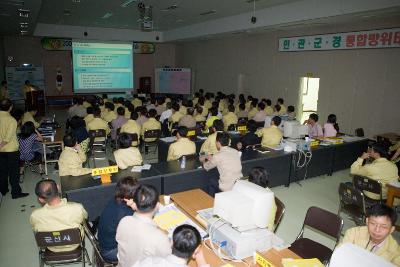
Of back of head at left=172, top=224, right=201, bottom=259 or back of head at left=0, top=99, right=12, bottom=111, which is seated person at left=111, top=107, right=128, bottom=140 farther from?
back of head at left=172, top=224, right=201, bottom=259

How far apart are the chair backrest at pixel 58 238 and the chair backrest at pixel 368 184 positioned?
12.0ft

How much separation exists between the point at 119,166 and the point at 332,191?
400cm

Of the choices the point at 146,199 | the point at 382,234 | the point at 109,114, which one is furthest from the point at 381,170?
the point at 109,114

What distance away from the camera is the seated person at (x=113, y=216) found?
2.62m

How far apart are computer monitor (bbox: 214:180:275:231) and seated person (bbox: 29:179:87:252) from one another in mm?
1415

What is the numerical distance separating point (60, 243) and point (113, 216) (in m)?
0.59

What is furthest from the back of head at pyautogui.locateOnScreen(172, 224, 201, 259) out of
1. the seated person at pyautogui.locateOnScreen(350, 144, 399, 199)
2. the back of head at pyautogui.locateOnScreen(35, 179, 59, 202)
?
the seated person at pyautogui.locateOnScreen(350, 144, 399, 199)

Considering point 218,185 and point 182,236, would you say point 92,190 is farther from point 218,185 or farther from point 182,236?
point 182,236

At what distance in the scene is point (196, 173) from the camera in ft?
14.9

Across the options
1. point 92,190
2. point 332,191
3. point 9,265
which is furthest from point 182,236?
point 332,191

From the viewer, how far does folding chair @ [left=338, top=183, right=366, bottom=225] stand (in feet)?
12.3

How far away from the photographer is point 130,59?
42.0 feet

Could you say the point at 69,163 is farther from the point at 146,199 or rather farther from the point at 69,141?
the point at 146,199

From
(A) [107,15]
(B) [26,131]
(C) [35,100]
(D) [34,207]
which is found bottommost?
(D) [34,207]
